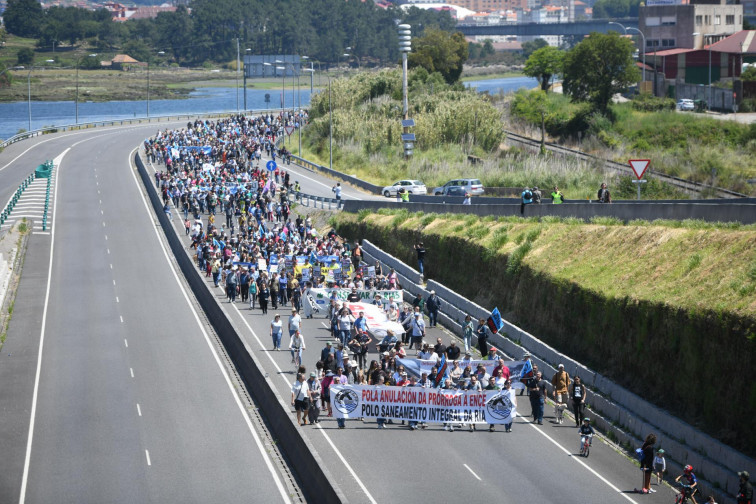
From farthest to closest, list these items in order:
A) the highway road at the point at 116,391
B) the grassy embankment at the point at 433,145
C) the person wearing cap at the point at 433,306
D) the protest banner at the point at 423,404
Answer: the grassy embankment at the point at 433,145, the person wearing cap at the point at 433,306, the protest banner at the point at 423,404, the highway road at the point at 116,391

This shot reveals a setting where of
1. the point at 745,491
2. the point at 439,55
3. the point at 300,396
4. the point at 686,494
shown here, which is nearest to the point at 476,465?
the point at 300,396

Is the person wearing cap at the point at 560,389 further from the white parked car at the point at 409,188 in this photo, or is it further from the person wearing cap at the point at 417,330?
the white parked car at the point at 409,188

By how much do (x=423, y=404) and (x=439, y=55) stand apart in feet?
364

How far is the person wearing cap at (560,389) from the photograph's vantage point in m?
26.3

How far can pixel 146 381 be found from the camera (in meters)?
30.9

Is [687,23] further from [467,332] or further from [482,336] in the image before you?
[482,336]

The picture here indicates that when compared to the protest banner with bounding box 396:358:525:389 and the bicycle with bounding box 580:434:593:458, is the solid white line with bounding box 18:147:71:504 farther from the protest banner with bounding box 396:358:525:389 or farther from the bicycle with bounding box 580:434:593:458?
the bicycle with bounding box 580:434:593:458

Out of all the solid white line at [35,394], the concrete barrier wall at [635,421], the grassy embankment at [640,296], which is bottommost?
the solid white line at [35,394]

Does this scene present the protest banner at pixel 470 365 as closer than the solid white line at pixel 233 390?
No

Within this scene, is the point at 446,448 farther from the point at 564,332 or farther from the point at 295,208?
the point at 295,208

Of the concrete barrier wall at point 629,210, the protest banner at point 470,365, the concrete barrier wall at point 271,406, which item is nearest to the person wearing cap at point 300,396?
the concrete barrier wall at point 271,406

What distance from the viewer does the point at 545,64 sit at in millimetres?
124938

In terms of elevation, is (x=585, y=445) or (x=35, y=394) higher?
(x=585, y=445)

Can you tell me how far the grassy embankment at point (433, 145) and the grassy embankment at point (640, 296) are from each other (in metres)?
17.2
